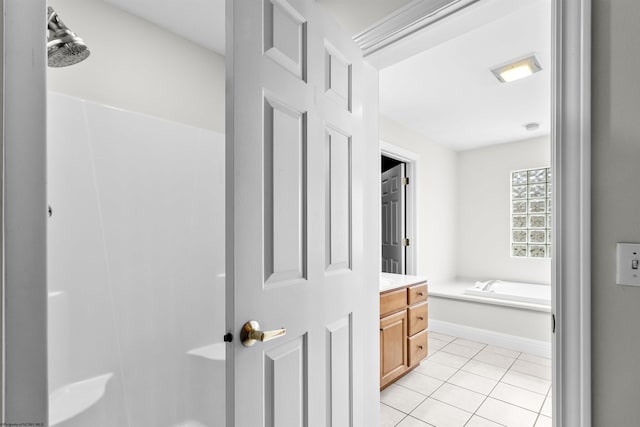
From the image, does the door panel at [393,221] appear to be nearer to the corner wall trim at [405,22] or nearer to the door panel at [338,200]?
the corner wall trim at [405,22]

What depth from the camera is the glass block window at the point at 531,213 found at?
4328 mm

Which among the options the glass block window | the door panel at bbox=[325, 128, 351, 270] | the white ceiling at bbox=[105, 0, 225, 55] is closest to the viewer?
the door panel at bbox=[325, 128, 351, 270]

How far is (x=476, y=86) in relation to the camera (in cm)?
276

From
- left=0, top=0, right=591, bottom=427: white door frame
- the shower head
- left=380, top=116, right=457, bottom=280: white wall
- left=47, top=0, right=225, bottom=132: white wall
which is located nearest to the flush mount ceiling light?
left=380, top=116, right=457, bottom=280: white wall

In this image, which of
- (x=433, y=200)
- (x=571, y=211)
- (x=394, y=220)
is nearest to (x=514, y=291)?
(x=433, y=200)

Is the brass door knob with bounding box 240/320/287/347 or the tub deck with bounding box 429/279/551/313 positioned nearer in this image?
the brass door knob with bounding box 240/320/287/347

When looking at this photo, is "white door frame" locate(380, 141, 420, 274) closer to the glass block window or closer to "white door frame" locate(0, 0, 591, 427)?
the glass block window

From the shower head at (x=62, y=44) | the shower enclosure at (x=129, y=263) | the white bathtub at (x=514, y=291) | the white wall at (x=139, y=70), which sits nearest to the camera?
the shower head at (x=62, y=44)

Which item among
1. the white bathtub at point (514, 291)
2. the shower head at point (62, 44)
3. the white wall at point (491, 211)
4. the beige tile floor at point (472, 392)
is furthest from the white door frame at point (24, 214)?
the white wall at point (491, 211)

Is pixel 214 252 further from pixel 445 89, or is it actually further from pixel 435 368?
pixel 445 89

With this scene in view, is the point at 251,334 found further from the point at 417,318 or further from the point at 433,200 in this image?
the point at 433,200

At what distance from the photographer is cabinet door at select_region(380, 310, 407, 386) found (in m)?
2.33

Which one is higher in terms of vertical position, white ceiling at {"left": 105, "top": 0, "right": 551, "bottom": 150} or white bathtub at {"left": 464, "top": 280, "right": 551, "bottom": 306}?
white ceiling at {"left": 105, "top": 0, "right": 551, "bottom": 150}

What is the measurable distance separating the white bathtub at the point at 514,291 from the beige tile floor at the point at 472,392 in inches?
22.2
